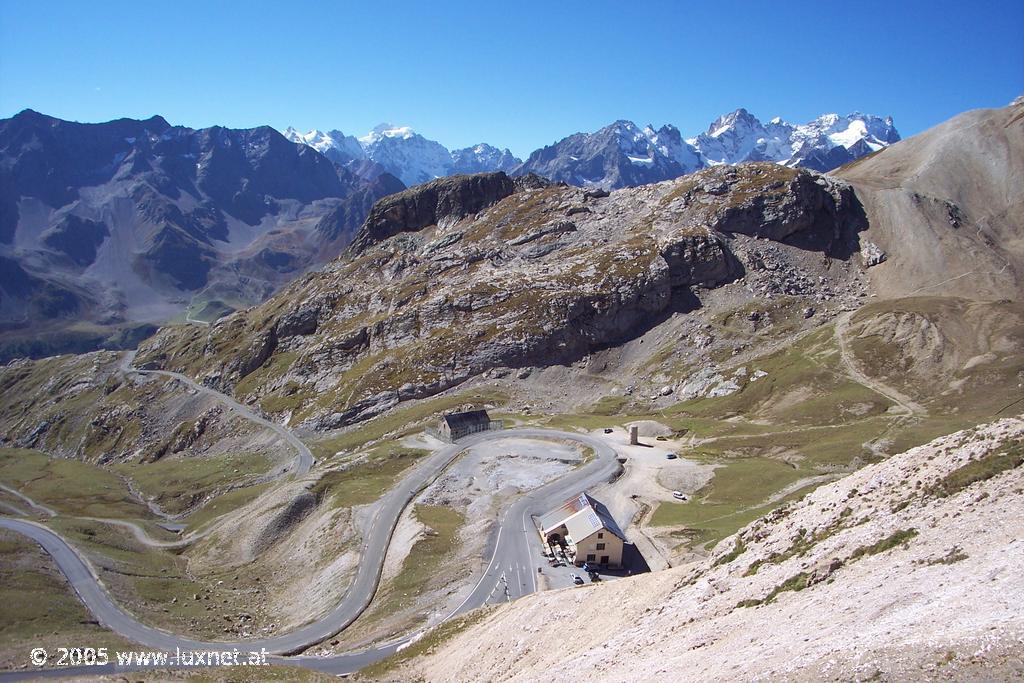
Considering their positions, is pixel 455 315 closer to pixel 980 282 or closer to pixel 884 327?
pixel 884 327

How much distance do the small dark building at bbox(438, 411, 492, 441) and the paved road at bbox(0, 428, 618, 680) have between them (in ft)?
70.5

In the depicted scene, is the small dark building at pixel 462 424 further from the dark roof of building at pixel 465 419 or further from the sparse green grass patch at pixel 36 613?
the sparse green grass patch at pixel 36 613

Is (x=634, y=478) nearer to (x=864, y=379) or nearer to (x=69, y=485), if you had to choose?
(x=864, y=379)

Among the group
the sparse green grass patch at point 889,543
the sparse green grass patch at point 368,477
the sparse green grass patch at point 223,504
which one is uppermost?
the sparse green grass patch at point 889,543

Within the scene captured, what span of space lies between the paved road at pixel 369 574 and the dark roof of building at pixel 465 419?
2278cm

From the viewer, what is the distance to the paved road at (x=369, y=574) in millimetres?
57875

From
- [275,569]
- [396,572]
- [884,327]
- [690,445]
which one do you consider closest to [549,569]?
[396,572]

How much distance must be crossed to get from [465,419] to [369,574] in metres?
54.6

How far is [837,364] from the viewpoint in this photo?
5330 inches

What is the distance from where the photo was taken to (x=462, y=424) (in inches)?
4813

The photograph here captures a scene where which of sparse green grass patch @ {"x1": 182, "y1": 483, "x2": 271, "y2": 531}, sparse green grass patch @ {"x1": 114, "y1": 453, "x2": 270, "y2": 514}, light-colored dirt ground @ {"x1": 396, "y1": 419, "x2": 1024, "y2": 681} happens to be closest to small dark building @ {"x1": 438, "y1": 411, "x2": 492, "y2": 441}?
sparse green grass patch @ {"x1": 182, "y1": 483, "x2": 271, "y2": 531}

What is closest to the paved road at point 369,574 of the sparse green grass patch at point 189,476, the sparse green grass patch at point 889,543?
the sparse green grass patch at point 889,543

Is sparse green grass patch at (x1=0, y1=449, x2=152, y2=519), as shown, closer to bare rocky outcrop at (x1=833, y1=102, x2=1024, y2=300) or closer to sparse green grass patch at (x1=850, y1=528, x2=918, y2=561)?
sparse green grass patch at (x1=850, y1=528, x2=918, y2=561)

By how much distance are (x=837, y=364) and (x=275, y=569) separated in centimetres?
12141
